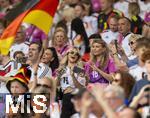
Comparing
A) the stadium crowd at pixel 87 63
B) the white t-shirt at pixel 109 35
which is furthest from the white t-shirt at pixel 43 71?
A: the white t-shirt at pixel 109 35

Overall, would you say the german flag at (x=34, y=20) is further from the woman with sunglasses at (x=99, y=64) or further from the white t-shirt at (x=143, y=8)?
the white t-shirt at (x=143, y=8)

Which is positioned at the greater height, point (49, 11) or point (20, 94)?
point (49, 11)

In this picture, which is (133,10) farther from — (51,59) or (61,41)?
(51,59)

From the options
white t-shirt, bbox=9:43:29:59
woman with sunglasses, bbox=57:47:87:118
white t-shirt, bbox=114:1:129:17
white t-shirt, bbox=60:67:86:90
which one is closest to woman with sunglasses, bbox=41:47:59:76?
woman with sunglasses, bbox=57:47:87:118

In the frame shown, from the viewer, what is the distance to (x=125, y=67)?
37.3ft

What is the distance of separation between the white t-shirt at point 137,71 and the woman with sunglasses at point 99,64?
2.56ft

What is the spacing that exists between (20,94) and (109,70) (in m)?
1.42

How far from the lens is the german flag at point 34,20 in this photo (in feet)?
38.9

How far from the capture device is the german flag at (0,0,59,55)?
11.9 metres

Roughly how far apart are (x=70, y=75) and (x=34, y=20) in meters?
1.13

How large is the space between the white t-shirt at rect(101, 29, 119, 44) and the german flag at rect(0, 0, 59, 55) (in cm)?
153

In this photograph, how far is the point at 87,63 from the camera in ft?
39.1

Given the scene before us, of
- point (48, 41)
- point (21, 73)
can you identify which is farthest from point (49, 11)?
point (48, 41)

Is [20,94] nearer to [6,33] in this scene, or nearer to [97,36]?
[6,33]
